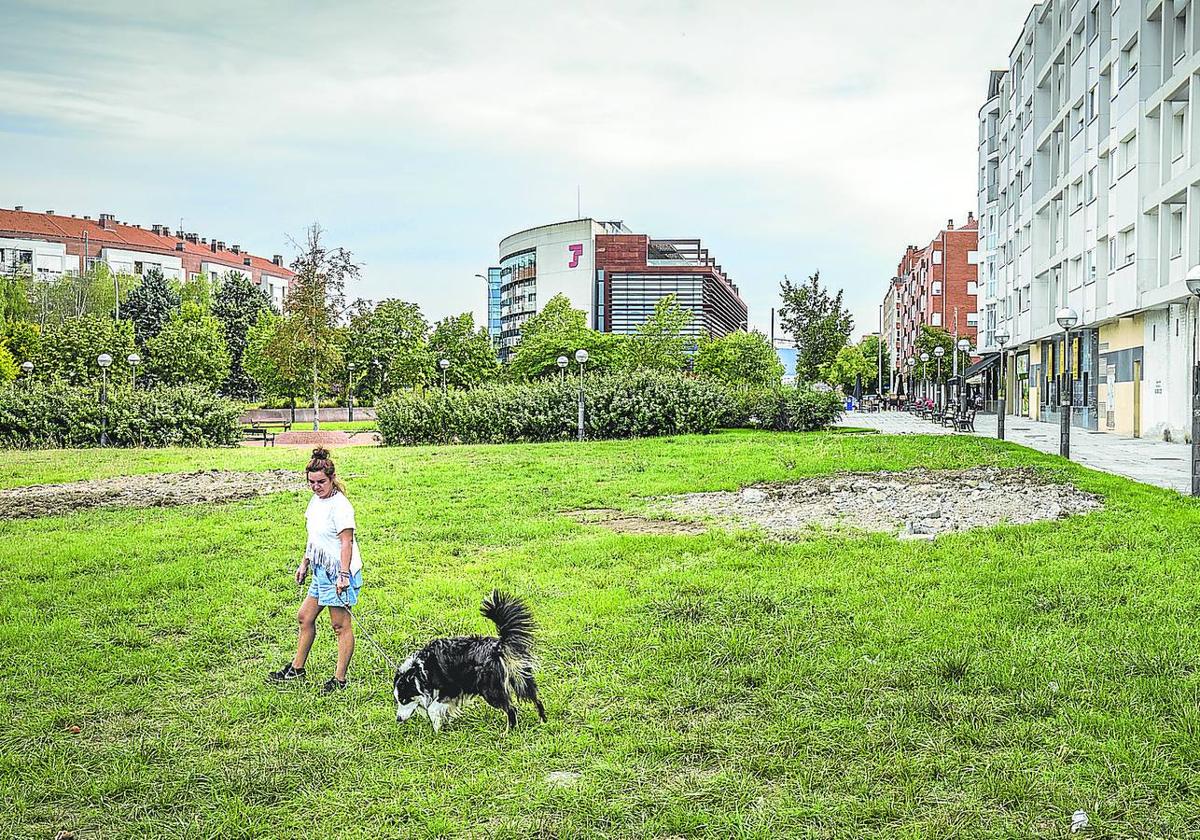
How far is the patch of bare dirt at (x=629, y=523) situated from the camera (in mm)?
10641

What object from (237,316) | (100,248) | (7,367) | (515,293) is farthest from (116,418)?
(515,293)

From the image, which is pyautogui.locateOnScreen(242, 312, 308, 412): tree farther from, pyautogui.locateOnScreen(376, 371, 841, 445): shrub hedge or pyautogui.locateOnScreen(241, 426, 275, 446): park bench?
pyautogui.locateOnScreen(376, 371, 841, 445): shrub hedge

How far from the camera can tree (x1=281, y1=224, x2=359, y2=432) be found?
39.2 meters

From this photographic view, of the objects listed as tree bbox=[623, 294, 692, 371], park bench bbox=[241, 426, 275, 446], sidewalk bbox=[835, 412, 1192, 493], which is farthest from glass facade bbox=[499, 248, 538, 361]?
sidewalk bbox=[835, 412, 1192, 493]

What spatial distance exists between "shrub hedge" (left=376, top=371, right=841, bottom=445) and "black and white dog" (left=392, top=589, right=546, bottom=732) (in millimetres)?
21268

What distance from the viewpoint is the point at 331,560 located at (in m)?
5.50

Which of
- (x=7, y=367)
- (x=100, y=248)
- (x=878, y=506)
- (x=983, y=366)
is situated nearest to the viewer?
(x=878, y=506)

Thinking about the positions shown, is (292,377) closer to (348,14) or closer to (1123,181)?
(348,14)

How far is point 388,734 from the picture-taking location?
4.83m

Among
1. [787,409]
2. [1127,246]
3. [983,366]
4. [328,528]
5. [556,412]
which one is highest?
[1127,246]

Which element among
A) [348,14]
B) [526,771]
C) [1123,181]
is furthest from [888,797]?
[1123,181]

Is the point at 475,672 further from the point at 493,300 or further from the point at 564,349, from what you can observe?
the point at 493,300

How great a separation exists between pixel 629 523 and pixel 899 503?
334 cm

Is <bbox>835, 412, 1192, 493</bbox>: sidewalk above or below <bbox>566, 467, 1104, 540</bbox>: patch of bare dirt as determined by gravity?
above
